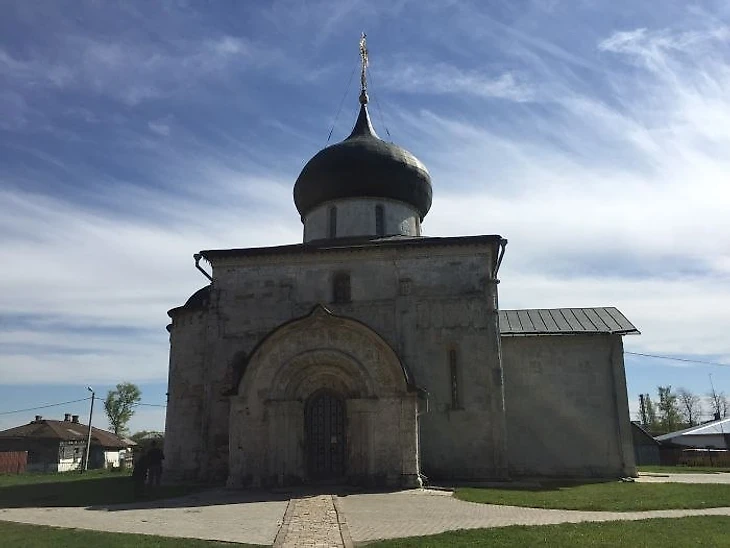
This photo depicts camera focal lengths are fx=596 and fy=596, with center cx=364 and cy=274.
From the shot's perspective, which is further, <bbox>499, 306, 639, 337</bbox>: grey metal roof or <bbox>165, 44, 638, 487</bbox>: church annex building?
<bbox>499, 306, 639, 337</bbox>: grey metal roof

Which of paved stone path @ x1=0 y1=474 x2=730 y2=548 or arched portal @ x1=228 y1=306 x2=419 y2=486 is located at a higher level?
arched portal @ x1=228 y1=306 x2=419 y2=486

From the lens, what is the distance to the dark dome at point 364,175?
65.5 feet

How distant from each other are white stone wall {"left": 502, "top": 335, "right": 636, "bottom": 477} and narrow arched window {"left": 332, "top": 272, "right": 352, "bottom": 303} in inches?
225

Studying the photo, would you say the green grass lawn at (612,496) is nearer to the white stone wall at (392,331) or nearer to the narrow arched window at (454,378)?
the white stone wall at (392,331)

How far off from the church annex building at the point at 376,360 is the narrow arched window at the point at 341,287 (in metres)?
0.04

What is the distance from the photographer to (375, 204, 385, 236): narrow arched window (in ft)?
65.4

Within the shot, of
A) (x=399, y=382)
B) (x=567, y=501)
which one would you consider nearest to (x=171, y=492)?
(x=399, y=382)

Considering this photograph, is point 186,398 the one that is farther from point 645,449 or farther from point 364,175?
point 645,449

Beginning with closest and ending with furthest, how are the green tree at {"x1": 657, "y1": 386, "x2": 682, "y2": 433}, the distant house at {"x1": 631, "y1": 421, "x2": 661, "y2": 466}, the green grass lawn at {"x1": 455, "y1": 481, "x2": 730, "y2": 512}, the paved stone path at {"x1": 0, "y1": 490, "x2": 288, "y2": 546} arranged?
the paved stone path at {"x1": 0, "y1": 490, "x2": 288, "y2": 546} < the green grass lawn at {"x1": 455, "y1": 481, "x2": 730, "y2": 512} < the distant house at {"x1": 631, "y1": 421, "x2": 661, "y2": 466} < the green tree at {"x1": 657, "y1": 386, "x2": 682, "y2": 433}

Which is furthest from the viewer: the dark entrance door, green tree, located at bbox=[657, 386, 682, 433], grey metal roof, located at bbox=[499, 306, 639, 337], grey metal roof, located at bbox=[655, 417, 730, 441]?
green tree, located at bbox=[657, 386, 682, 433]

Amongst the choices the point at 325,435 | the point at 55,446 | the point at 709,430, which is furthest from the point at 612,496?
the point at 55,446

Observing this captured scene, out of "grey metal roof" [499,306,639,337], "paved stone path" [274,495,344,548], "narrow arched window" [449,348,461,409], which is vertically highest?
"grey metal roof" [499,306,639,337]

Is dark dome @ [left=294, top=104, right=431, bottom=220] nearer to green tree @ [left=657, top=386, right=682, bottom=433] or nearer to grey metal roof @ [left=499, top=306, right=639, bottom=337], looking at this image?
grey metal roof @ [left=499, top=306, right=639, bottom=337]

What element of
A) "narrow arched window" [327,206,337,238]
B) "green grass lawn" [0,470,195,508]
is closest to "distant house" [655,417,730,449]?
"narrow arched window" [327,206,337,238]
